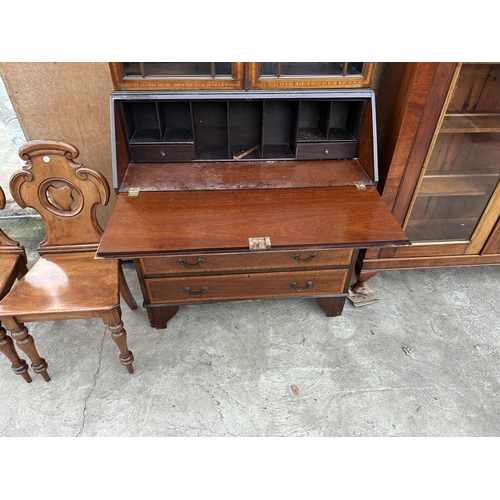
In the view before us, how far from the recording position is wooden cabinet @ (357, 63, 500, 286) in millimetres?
1776

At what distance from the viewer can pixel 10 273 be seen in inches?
74.4

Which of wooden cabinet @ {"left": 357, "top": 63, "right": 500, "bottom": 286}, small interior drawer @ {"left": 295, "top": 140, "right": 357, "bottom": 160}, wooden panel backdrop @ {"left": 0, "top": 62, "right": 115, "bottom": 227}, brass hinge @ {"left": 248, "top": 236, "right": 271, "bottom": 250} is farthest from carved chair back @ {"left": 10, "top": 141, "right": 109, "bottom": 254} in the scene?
wooden cabinet @ {"left": 357, "top": 63, "right": 500, "bottom": 286}

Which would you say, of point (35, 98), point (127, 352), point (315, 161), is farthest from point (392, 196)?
point (35, 98)

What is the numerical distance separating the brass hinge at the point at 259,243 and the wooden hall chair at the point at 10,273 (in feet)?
4.17

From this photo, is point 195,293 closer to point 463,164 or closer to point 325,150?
point 325,150

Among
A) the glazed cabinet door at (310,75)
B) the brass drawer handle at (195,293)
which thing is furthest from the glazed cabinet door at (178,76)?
the brass drawer handle at (195,293)

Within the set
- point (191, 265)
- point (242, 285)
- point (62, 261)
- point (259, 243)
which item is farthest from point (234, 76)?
point (62, 261)

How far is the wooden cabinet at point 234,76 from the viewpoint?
5.83 feet

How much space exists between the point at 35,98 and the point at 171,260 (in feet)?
4.17

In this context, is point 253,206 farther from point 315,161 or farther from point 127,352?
point 127,352

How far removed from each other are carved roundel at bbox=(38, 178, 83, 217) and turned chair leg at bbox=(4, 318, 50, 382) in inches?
22.6

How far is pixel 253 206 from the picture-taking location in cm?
180

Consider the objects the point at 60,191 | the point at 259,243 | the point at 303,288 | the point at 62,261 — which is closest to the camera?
the point at 259,243

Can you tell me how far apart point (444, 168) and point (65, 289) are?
2.23m
